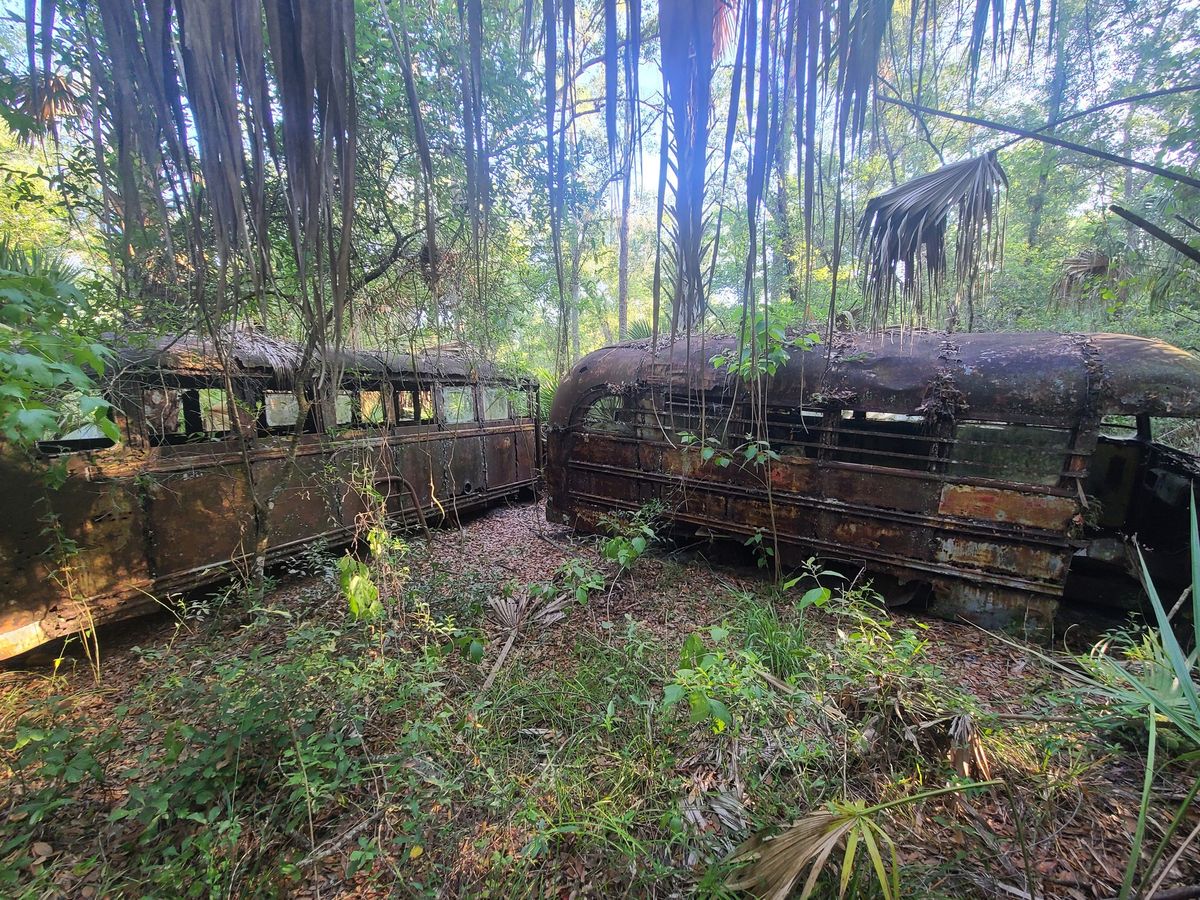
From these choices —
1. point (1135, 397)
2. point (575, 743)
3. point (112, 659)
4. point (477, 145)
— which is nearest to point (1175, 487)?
point (1135, 397)

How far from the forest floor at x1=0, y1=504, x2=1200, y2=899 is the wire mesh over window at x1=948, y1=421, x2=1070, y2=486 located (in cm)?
142

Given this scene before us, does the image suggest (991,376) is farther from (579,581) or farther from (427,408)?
(427,408)

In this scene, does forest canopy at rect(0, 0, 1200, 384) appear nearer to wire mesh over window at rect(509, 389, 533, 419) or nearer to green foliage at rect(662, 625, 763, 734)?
green foliage at rect(662, 625, 763, 734)

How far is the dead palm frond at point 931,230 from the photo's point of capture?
314cm

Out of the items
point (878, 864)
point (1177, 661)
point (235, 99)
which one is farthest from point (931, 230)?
point (235, 99)

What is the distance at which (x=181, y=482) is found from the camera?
367cm

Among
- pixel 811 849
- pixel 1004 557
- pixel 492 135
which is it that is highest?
pixel 492 135

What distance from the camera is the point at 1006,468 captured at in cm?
359

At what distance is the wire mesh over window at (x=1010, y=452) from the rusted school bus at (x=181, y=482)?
418cm

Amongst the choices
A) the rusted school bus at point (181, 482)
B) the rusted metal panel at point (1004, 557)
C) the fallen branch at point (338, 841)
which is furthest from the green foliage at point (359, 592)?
the rusted metal panel at point (1004, 557)

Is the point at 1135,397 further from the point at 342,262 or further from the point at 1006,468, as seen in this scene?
the point at 342,262

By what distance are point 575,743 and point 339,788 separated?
44.3 inches

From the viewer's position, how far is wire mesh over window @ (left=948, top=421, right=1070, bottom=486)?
3432mm

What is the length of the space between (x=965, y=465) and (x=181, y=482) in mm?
6590
